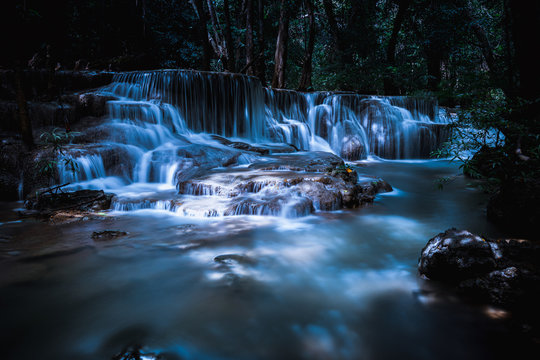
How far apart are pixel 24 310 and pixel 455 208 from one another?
628cm

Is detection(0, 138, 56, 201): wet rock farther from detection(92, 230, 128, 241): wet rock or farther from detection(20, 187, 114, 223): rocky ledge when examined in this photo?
detection(92, 230, 128, 241): wet rock

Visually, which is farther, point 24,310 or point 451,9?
point 451,9

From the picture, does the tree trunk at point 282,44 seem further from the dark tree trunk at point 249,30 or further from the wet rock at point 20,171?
the wet rock at point 20,171

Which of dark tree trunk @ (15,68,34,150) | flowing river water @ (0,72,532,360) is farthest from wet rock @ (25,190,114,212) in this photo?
dark tree trunk @ (15,68,34,150)

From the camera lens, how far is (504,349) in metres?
1.96

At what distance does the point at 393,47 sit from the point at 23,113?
17.0 metres

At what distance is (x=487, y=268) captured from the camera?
257 cm

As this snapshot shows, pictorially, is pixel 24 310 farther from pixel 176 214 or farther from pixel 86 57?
pixel 86 57

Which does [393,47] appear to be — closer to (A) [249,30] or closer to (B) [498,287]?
(A) [249,30]

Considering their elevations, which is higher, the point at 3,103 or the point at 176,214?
the point at 3,103

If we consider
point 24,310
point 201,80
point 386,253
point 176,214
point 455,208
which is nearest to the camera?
Answer: point 24,310

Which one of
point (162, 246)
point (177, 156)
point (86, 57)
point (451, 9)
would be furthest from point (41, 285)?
point (451, 9)

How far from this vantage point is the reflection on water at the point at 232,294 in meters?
2.05

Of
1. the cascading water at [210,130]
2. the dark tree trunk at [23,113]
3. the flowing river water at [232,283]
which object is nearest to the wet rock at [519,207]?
the flowing river water at [232,283]
